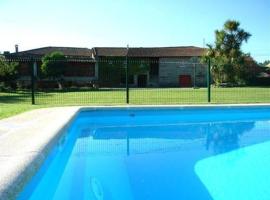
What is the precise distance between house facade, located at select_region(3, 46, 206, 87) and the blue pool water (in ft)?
93.9

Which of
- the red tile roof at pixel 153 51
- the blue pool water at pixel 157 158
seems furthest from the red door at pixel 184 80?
the blue pool water at pixel 157 158

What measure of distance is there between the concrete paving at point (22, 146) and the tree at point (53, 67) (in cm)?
2563

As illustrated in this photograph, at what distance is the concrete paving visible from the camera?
3.71m

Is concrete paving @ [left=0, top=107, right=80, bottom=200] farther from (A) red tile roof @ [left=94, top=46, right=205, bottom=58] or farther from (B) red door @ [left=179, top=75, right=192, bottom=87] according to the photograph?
(A) red tile roof @ [left=94, top=46, right=205, bottom=58]

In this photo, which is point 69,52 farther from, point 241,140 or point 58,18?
point 241,140

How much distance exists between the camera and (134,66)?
4475 centimetres

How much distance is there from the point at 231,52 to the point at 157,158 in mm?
37856

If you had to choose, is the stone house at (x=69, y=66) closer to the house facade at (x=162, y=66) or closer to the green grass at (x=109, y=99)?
the house facade at (x=162, y=66)

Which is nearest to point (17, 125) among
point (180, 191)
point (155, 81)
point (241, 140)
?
point (180, 191)

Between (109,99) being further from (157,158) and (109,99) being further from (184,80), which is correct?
(184,80)

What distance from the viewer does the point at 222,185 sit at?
517 cm

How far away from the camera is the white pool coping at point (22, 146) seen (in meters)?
3.72

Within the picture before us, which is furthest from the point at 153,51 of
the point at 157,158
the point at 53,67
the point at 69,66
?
the point at 157,158

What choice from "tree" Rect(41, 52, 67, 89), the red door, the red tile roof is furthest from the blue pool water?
the red tile roof
